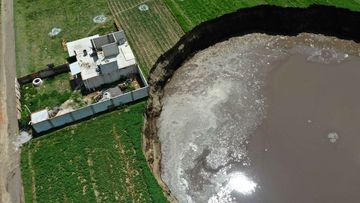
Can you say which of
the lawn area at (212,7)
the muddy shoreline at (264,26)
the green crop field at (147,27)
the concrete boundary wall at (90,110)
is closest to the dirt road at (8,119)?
the concrete boundary wall at (90,110)

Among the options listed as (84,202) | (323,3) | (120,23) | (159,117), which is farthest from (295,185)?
(120,23)

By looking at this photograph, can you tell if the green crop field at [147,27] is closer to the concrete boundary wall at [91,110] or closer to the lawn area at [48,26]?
the lawn area at [48,26]

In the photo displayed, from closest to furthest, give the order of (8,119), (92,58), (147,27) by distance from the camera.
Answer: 1. (8,119)
2. (92,58)
3. (147,27)

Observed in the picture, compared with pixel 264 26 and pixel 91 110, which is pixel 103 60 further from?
pixel 264 26

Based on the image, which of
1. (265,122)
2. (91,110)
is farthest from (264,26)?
(91,110)

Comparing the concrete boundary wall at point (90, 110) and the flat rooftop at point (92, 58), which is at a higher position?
the flat rooftop at point (92, 58)

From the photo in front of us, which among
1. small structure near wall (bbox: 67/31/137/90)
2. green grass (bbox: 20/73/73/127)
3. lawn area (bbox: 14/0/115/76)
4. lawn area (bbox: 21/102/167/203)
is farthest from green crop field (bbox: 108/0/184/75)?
green grass (bbox: 20/73/73/127)
